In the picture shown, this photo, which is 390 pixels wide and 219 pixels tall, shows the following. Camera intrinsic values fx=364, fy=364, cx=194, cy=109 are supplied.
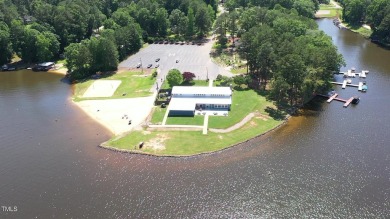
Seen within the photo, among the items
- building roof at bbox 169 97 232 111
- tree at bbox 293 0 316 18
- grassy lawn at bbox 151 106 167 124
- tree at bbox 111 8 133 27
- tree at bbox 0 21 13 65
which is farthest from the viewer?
tree at bbox 293 0 316 18

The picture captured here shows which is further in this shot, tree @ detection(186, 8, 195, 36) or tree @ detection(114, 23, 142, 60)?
tree @ detection(186, 8, 195, 36)

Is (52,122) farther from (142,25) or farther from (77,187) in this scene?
(142,25)

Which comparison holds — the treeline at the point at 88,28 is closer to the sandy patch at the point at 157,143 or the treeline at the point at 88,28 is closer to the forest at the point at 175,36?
the forest at the point at 175,36

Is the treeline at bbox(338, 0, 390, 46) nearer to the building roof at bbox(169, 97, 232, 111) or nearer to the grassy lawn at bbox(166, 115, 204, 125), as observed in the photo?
the building roof at bbox(169, 97, 232, 111)

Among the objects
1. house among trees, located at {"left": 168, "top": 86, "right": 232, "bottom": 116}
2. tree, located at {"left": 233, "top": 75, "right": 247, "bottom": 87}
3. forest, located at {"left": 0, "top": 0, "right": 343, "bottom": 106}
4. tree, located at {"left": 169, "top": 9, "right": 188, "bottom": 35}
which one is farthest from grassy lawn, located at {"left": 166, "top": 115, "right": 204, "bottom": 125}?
tree, located at {"left": 169, "top": 9, "right": 188, "bottom": 35}

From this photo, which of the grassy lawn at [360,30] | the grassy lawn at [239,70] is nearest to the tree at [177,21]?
the grassy lawn at [239,70]

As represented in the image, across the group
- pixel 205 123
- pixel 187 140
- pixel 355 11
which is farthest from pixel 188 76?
pixel 355 11
